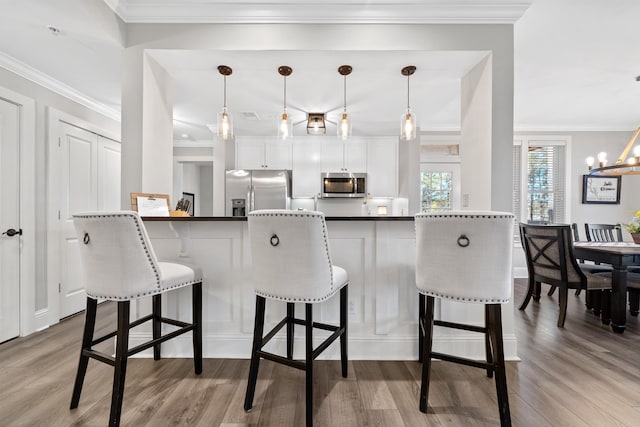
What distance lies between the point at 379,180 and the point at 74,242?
4023 mm

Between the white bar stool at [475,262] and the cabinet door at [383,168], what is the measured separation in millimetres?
3387

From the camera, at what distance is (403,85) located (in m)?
2.99

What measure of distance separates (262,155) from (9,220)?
310 centimetres

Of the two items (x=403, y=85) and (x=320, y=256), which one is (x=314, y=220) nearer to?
(x=320, y=256)

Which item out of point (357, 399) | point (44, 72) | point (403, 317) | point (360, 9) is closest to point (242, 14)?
point (360, 9)

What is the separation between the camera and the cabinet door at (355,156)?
16.0 feet

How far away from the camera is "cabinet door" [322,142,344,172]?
4.89 metres

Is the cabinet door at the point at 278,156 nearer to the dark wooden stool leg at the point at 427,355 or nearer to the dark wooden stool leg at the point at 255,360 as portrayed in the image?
the dark wooden stool leg at the point at 255,360

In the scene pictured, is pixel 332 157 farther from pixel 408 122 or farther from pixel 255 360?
pixel 255 360

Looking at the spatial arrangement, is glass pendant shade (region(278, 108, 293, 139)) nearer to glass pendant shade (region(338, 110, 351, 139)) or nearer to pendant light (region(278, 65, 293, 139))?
pendant light (region(278, 65, 293, 139))

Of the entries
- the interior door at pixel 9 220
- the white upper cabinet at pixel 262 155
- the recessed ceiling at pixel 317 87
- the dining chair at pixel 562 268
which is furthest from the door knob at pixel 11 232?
the dining chair at pixel 562 268

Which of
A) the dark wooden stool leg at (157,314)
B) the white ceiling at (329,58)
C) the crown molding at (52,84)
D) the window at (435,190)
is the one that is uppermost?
the white ceiling at (329,58)

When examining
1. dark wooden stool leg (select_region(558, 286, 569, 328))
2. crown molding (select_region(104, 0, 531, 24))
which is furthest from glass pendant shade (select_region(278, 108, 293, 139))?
Result: dark wooden stool leg (select_region(558, 286, 569, 328))

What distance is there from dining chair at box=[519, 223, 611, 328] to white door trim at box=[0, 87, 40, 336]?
4.69 metres
